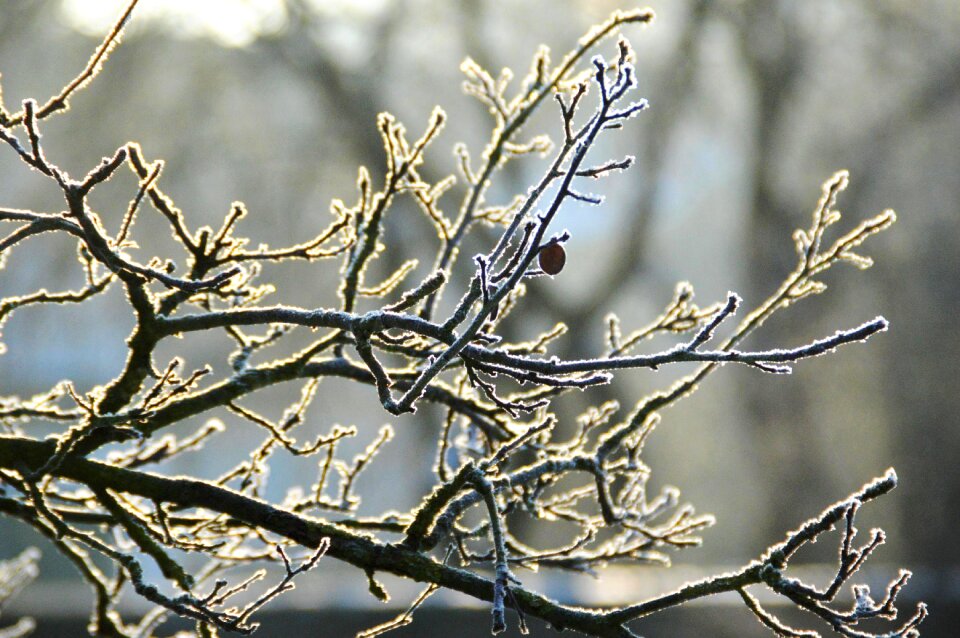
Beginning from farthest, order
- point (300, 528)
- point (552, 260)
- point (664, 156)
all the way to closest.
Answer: point (664, 156) < point (300, 528) < point (552, 260)

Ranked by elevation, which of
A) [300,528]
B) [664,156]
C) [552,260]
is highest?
[664,156]

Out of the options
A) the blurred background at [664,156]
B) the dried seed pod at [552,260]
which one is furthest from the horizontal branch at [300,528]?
the blurred background at [664,156]

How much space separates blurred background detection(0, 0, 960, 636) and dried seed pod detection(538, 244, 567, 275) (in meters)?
11.9

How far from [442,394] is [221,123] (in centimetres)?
1375

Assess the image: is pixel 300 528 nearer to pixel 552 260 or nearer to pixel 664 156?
pixel 552 260

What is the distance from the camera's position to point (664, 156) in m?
14.9

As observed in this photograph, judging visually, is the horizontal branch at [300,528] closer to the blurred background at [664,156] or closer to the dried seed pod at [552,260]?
the dried seed pod at [552,260]

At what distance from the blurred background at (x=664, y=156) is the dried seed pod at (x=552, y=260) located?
1187cm

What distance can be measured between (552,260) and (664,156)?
525 inches

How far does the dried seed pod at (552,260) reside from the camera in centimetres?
188

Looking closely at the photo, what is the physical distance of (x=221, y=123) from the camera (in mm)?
15836

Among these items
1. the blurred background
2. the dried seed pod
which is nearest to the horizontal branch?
the dried seed pod

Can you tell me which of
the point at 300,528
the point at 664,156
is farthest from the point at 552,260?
the point at 664,156

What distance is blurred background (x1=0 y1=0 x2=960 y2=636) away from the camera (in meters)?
14.2
